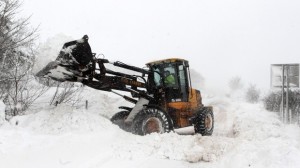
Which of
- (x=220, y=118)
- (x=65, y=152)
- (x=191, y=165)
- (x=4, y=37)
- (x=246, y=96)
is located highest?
(x=4, y=37)

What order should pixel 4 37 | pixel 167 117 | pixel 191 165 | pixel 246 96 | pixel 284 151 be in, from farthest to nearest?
pixel 246 96
pixel 4 37
pixel 167 117
pixel 191 165
pixel 284 151

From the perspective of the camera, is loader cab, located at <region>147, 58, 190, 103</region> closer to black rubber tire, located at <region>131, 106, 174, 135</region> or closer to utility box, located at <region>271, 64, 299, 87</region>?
black rubber tire, located at <region>131, 106, 174, 135</region>

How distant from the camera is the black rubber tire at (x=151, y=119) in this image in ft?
38.7

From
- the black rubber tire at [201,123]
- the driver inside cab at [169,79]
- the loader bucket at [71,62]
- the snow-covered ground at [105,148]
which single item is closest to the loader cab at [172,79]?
the driver inside cab at [169,79]

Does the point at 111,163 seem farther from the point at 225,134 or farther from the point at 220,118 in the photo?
the point at 220,118

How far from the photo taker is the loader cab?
43.4 ft

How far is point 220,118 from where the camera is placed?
873 inches

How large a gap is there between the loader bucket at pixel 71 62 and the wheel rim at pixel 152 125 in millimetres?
2300

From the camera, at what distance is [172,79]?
43.9 ft

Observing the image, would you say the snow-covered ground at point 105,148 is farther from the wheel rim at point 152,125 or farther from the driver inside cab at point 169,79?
the driver inside cab at point 169,79

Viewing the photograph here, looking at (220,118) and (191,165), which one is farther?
(220,118)

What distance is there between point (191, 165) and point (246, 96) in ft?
297

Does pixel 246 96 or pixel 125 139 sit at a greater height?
pixel 125 139

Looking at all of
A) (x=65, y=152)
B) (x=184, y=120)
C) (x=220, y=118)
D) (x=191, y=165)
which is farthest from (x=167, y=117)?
(x=220, y=118)
